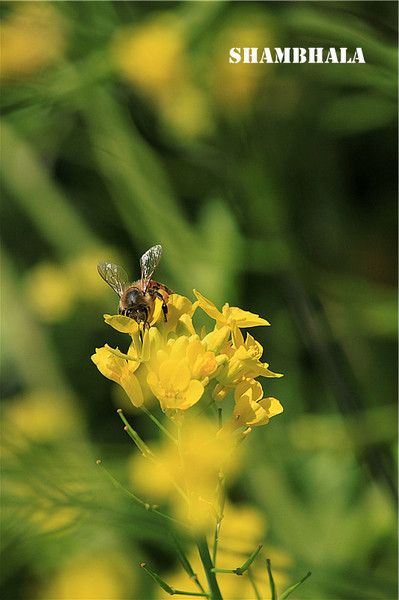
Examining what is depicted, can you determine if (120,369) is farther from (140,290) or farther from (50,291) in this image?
(50,291)

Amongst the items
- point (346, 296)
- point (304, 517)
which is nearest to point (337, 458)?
point (304, 517)

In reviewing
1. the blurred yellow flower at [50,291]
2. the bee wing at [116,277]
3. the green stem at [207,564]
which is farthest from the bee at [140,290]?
the blurred yellow flower at [50,291]

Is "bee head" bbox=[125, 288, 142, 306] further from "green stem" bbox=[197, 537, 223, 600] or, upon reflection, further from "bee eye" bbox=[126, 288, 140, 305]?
"green stem" bbox=[197, 537, 223, 600]

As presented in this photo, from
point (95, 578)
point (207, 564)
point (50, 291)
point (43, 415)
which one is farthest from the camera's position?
point (50, 291)

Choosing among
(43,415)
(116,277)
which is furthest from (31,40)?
(116,277)

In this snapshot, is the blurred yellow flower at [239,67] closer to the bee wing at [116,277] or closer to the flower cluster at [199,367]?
the bee wing at [116,277]

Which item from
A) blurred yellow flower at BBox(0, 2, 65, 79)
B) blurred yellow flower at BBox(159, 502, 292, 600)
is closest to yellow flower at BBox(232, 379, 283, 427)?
blurred yellow flower at BBox(159, 502, 292, 600)
